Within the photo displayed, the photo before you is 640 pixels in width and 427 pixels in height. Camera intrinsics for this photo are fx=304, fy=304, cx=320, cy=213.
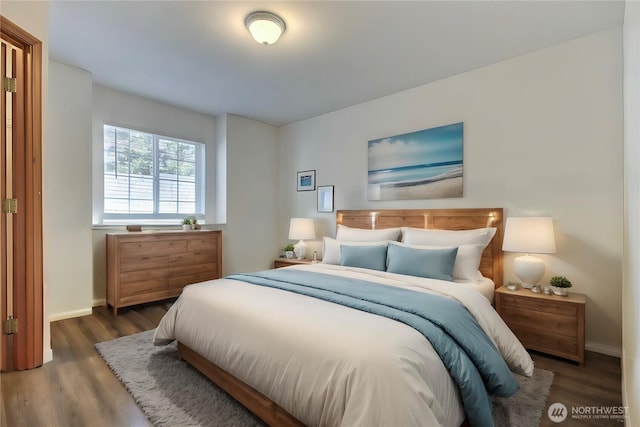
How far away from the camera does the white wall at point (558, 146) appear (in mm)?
2443

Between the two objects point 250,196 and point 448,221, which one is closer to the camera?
point 448,221

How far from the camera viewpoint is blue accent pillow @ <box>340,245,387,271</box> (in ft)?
9.66

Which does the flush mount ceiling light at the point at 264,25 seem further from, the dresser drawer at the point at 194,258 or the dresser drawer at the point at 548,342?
the dresser drawer at the point at 548,342

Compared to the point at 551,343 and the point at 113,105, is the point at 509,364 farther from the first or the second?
the point at 113,105

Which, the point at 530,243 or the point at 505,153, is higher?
the point at 505,153

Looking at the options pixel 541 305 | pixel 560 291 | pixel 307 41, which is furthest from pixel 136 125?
pixel 560 291

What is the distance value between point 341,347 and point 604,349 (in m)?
2.55

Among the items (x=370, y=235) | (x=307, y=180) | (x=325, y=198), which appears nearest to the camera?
(x=370, y=235)

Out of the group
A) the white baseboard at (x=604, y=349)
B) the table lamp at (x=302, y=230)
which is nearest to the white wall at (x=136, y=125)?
the table lamp at (x=302, y=230)

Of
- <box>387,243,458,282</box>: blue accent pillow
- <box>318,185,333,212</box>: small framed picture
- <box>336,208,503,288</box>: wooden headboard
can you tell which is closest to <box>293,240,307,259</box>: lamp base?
<box>318,185,333,212</box>: small framed picture

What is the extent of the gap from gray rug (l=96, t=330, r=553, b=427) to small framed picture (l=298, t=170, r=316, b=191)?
9.54 ft

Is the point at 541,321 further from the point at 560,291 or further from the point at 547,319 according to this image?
the point at 560,291

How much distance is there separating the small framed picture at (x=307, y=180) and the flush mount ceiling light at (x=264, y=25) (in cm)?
242

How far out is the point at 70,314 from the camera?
10.7 ft
